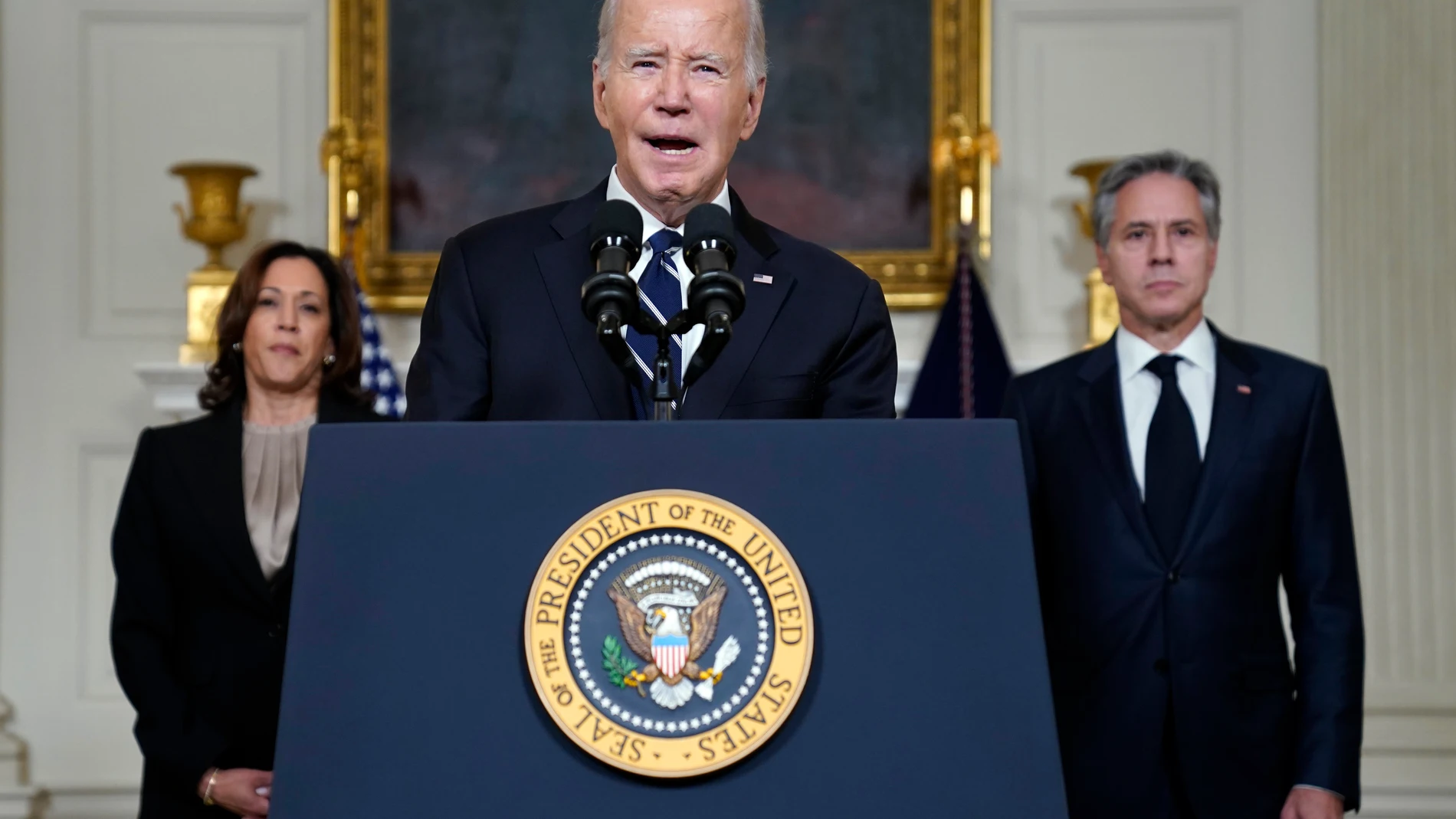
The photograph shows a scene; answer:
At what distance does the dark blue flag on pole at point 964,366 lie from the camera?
17.1 feet

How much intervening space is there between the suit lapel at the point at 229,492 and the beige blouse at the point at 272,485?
3 cm

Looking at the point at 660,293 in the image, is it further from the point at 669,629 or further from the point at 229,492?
the point at 229,492

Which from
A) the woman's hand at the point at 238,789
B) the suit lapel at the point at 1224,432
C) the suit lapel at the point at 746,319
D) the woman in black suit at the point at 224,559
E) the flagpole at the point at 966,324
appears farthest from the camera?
the flagpole at the point at 966,324

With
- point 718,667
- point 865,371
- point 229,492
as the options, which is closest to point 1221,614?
point 865,371

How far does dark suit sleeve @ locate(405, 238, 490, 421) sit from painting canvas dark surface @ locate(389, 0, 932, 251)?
12.5 ft

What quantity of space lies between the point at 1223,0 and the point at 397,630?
5096mm

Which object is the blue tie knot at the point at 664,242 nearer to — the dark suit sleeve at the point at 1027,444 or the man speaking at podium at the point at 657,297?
the man speaking at podium at the point at 657,297

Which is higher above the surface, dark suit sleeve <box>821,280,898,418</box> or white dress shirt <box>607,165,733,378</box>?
white dress shirt <box>607,165,733,378</box>

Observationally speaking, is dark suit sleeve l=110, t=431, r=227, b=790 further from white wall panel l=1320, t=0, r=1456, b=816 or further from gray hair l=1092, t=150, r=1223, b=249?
white wall panel l=1320, t=0, r=1456, b=816

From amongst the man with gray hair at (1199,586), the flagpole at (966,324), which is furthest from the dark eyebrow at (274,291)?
the flagpole at (966,324)

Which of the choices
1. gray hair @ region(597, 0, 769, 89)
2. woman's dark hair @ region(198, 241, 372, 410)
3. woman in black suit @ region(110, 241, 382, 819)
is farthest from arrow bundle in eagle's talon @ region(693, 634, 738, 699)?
woman's dark hair @ region(198, 241, 372, 410)

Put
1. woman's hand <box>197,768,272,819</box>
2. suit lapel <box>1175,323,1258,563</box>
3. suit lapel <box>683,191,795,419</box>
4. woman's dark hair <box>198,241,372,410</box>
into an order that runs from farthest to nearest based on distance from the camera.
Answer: woman's dark hair <box>198,241,372,410</box>, woman's hand <box>197,768,272,819</box>, suit lapel <box>1175,323,1258,563</box>, suit lapel <box>683,191,795,419</box>

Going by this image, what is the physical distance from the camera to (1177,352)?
3.03 m

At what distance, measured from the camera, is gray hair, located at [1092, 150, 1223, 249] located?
3.16m
